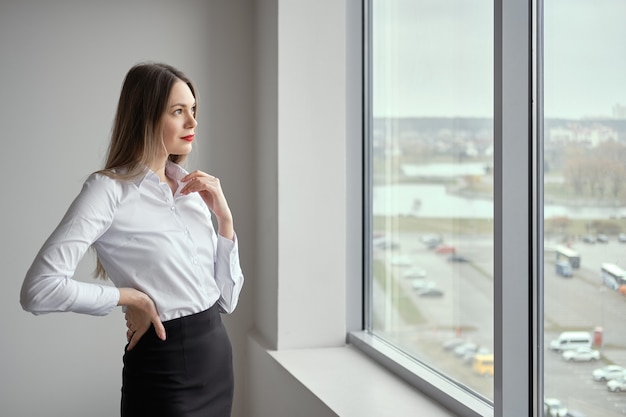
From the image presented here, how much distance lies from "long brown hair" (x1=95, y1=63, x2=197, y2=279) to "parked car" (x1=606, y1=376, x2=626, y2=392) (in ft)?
3.93

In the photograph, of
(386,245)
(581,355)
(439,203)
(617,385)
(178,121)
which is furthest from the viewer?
(386,245)

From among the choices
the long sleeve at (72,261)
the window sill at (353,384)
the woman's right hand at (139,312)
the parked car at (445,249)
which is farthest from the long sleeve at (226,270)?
the parked car at (445,249)

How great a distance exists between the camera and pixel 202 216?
204 cm

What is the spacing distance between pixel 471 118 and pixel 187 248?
0.91 m

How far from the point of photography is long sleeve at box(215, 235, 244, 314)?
2.09m

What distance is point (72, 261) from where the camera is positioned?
1.73 m

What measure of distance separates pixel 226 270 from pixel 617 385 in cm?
105

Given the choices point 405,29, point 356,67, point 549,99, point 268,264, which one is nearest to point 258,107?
point 356,67

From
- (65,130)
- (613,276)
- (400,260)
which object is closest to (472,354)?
(400,260)

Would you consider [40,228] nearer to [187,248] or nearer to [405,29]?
[187,248]

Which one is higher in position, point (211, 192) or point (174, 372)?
point (211, 192)

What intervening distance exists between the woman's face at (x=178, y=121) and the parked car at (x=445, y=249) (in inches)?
34.7

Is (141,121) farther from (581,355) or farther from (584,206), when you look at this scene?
(581,355)

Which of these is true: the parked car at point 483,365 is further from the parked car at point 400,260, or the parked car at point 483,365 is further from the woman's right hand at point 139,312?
the woman's right hand at point 139,312
